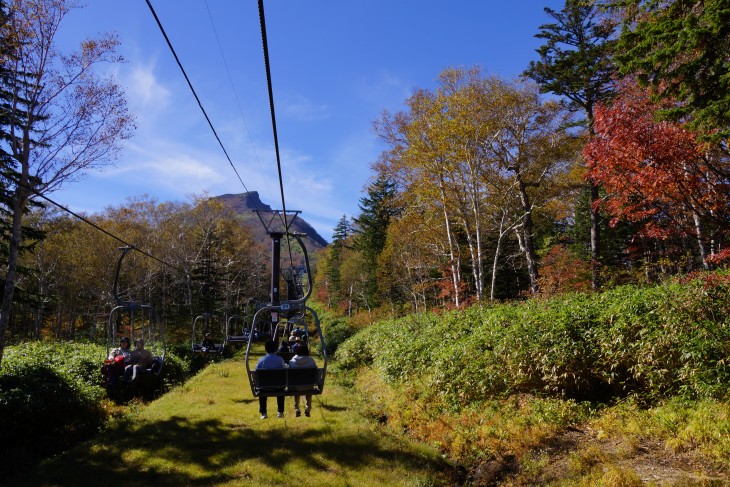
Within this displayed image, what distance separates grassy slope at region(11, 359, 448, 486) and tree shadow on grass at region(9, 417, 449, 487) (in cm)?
2

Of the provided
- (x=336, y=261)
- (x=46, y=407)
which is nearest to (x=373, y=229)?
(x=336, y=261)

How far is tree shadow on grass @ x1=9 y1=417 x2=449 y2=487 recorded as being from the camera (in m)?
8.44

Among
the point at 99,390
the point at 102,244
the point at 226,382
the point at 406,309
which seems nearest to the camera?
the point at 99,390

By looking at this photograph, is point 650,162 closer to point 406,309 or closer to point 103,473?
point 103,473

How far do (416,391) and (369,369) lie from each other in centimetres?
726

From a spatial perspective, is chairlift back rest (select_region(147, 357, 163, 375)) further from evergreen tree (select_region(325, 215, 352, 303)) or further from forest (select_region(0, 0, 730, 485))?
evergreen tree (select_region(325, 215, 352, 303))

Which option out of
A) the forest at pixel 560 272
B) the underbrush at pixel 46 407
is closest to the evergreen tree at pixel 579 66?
the forest at pixel 560 272

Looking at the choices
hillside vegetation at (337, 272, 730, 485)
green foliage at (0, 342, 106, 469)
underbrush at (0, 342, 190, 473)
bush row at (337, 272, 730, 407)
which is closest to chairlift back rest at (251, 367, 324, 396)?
hillside vegetation at (337, 272, 730, 485)

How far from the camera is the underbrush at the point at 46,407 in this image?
32.6ft

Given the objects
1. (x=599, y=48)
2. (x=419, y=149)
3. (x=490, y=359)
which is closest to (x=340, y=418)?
(x=490, y=359)

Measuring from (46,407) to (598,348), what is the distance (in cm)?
1318

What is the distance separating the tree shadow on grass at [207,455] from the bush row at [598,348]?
8.79 ft

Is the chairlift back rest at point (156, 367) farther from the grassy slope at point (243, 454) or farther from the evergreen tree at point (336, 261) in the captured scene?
the evergreen tree at point (336, 261)

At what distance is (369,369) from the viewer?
772 inches
